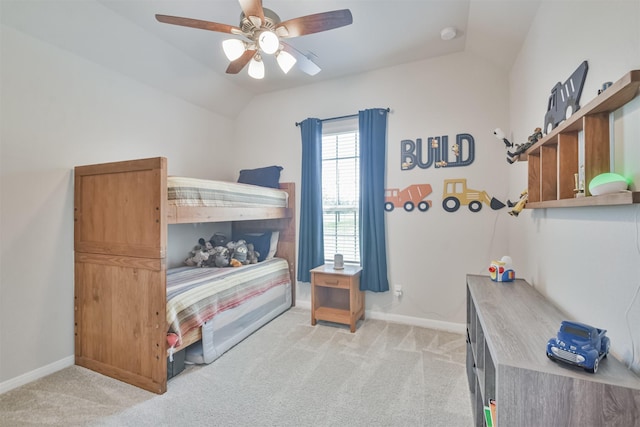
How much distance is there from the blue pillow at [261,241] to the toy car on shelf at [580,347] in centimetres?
299

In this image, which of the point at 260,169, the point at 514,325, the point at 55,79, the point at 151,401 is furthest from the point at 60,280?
the point at 514,325

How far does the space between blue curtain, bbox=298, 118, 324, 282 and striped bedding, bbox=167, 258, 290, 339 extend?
0.38 m

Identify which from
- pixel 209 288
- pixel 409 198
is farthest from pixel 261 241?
pixel 409 198

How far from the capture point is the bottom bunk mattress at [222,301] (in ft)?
7.07

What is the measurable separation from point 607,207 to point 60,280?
11.0ft

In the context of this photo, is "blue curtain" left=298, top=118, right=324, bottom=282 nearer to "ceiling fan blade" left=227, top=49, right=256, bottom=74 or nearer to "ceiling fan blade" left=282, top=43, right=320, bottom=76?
"ceiling fan blade" left=282, top=43, right=320, bottom=76

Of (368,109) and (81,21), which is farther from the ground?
(81,21)

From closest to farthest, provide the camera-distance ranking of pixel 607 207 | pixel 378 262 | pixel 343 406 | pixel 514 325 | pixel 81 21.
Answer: pixel 607 207, pixel 514 325, pixel 343 406, pixel 81 21, pixel 378 262

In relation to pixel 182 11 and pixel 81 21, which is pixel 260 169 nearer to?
pixel 182 11

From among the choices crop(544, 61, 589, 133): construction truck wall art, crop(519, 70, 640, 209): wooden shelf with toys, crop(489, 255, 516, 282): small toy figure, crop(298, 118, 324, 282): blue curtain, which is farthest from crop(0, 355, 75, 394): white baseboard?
crop(544, 61, 589, 133): construction truck wall art

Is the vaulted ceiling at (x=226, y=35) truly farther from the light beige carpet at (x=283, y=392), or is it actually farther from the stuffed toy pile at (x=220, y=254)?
the light beige carpet at (x=283, y=392)

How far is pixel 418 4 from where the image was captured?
219cm

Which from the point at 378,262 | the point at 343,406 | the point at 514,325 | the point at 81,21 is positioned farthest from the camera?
the point at 378,262

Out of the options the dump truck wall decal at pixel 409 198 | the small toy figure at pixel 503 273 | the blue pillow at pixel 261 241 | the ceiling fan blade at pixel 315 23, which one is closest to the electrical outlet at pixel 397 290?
the dump truck wall decal at pixel 409 198
